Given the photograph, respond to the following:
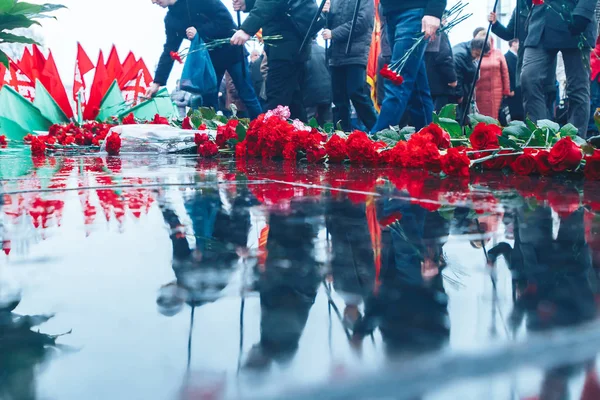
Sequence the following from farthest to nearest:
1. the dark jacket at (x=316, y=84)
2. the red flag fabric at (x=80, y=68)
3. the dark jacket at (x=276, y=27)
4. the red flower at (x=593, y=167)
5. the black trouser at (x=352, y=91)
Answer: the red flag fabric at (x=80, y=68) → the dark jacket at (x=316, y=84) → the black trouser at (x=352, y=91) → the dark jacket at (x=276, y=27) → the red flower at (x=593, y=167)

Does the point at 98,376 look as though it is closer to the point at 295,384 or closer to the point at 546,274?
the point at 295,384

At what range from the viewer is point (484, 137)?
230 cm

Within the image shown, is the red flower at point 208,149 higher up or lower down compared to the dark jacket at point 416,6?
lower down

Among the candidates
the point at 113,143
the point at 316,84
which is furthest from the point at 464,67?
the point at 113,143

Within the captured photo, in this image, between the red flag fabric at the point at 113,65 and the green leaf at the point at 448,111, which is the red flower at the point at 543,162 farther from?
the red flag fabric at the point at 113,65

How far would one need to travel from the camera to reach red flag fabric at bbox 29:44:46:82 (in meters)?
7.78

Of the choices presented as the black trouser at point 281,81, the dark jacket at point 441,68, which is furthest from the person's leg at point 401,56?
the dark jacket at point 441,68

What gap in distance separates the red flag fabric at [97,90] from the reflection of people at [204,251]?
7.11 m

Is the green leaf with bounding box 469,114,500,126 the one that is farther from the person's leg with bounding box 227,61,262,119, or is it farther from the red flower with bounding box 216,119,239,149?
the person's leg with bounding box 227,61,262,119

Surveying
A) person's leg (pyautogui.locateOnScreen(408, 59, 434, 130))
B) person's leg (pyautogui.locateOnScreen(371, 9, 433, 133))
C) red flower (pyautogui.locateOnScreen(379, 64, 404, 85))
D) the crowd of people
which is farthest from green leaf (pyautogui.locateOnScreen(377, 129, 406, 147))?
person's leg (pyautogui.locateOnScreen(408, 59, 434, 130))

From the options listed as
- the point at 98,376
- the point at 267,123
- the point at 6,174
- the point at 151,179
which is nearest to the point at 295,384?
the point at 98,376

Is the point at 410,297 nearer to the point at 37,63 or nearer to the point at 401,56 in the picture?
the point at 401,56

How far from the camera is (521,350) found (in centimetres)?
41

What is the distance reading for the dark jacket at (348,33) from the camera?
5414mm
